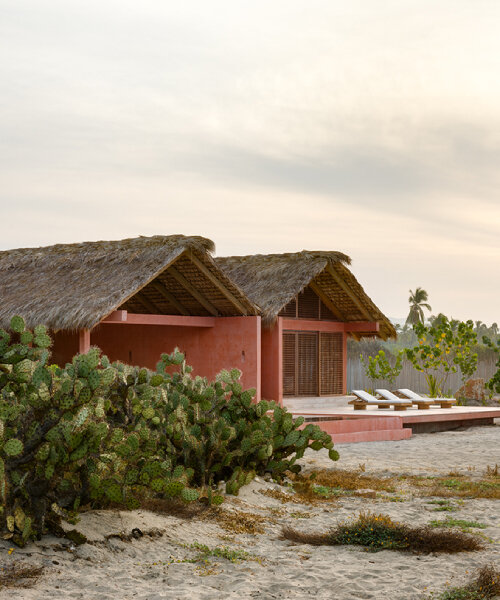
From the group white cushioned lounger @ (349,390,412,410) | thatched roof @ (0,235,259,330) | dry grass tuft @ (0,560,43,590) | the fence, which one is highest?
thatched roof @ (0,235,259,330)

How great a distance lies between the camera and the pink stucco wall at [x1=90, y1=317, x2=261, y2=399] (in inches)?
669

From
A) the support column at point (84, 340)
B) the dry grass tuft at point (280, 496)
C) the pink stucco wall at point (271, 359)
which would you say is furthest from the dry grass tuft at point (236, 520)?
the pink stucco wall at point (271, 359)

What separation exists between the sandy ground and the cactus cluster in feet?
0.84

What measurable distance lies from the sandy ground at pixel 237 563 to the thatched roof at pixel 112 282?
7237 mm

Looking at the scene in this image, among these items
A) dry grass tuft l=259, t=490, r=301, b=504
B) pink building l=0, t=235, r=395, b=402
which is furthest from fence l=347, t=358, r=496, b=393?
dry grass tuft l=259, t=490, r=301, b=504

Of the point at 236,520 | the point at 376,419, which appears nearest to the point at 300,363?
the point at 376,419

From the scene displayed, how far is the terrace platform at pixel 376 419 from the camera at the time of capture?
1526 centimetres

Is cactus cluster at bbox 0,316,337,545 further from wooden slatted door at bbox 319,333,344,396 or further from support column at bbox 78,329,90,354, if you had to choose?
wooden slatted door at bbox 319,333,344,396

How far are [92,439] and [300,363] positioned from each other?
597 inches

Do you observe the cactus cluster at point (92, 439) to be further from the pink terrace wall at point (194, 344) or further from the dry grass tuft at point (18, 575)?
the pink terrace wall at point (194, 344)

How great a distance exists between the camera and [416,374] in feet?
96.8

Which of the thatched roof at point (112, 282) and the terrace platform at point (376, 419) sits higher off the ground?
the thatched roof at point (112, 282)

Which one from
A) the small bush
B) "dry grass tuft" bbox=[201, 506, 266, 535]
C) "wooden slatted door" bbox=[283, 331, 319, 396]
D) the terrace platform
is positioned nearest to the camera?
"dry grass tuft" bbox=[201, 506, 266, 535]

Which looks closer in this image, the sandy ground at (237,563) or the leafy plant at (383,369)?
the sandy ground at (237,563)
